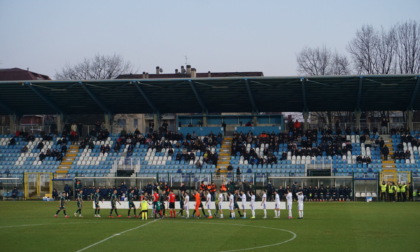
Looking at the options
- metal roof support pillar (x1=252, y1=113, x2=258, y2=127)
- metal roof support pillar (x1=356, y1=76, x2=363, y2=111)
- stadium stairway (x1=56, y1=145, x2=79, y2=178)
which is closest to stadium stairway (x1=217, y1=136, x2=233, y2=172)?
metal roof support pillar (x1=252, y1=113, x2=258, y2=127)

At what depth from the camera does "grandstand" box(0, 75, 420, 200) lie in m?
57.9

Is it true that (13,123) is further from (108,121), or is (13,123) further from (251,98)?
(251,98)

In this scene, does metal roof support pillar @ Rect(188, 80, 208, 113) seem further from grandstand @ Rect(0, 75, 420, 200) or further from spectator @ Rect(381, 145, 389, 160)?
spectator @ Rect(381, 145, 389, 160)

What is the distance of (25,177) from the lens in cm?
5709

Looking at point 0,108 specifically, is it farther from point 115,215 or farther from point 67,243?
point 67,243

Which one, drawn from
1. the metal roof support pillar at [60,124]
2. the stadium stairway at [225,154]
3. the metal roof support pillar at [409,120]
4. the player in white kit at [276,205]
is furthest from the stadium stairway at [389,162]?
the metal roof support pillar at [60,124]

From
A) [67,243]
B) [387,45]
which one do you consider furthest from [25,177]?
[387,45]

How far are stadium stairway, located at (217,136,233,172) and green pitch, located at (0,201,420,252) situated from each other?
701 inches

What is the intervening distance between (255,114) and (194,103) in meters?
6.53

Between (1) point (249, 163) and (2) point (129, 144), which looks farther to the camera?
(2) point (129, 144)

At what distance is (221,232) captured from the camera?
3002 centimetres

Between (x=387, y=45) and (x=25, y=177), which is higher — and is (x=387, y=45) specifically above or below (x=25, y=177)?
above

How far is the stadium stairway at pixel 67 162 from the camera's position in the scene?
195ft

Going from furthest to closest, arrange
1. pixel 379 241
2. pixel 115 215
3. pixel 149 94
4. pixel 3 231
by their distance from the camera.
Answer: pixel 149 94
pixel 115 215
pixel 3 231
pixel 379 241
